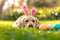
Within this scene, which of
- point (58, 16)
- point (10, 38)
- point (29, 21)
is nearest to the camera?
point (10, 38)

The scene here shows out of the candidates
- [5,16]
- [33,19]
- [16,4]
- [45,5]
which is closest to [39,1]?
[45,5]

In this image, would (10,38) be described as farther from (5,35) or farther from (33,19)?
(33,19)

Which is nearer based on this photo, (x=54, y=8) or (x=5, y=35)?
(x=5, y=35)

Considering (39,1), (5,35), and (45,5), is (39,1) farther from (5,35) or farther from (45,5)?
(5,35)

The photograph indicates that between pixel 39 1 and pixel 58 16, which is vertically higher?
pixel 39 1

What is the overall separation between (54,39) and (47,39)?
4 centimetres

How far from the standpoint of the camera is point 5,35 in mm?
1285

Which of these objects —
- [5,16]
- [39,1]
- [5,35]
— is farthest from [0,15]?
[5,35]

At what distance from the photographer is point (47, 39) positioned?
50.3 inches

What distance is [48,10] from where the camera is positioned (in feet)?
8.95

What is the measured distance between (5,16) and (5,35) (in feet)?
4.53

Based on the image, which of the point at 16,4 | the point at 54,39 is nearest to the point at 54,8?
the point at 16,4

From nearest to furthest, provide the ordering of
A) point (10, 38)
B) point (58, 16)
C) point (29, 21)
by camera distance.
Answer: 1. point (10, 38)
2. point (29, 21)
3. point (58, 16)

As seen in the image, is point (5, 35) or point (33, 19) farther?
point (33, 19)
